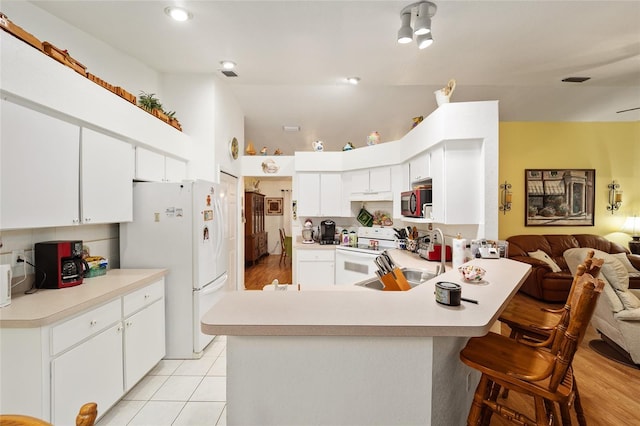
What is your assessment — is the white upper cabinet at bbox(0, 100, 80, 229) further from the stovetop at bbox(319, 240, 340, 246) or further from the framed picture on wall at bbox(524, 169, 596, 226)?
the framed picture on wall at bbox(524, 169, 596, 226)

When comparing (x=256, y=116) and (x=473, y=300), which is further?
(x=256, y=116)

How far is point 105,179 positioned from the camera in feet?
7.41

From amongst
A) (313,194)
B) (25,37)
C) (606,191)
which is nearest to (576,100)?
(606,191)

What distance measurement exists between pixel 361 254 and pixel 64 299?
3251mm

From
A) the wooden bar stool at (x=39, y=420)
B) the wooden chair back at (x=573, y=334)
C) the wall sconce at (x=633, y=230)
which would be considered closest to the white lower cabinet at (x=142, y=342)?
the wooden bar stool at (x=39, y=420)

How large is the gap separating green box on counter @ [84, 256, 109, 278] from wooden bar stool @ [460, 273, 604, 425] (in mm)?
2681

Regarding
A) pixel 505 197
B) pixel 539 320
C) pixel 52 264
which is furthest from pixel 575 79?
pixel 52 264

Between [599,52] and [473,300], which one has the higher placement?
[599,52]

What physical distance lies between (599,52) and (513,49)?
101cm

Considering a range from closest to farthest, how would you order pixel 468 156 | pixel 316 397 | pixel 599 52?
pixel 316 397, pixel 468 156, pixel 599 52

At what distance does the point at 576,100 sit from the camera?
15.4ft

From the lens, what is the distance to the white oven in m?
4.10

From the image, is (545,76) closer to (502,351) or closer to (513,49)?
(513,49)

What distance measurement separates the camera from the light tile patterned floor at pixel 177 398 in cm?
194
